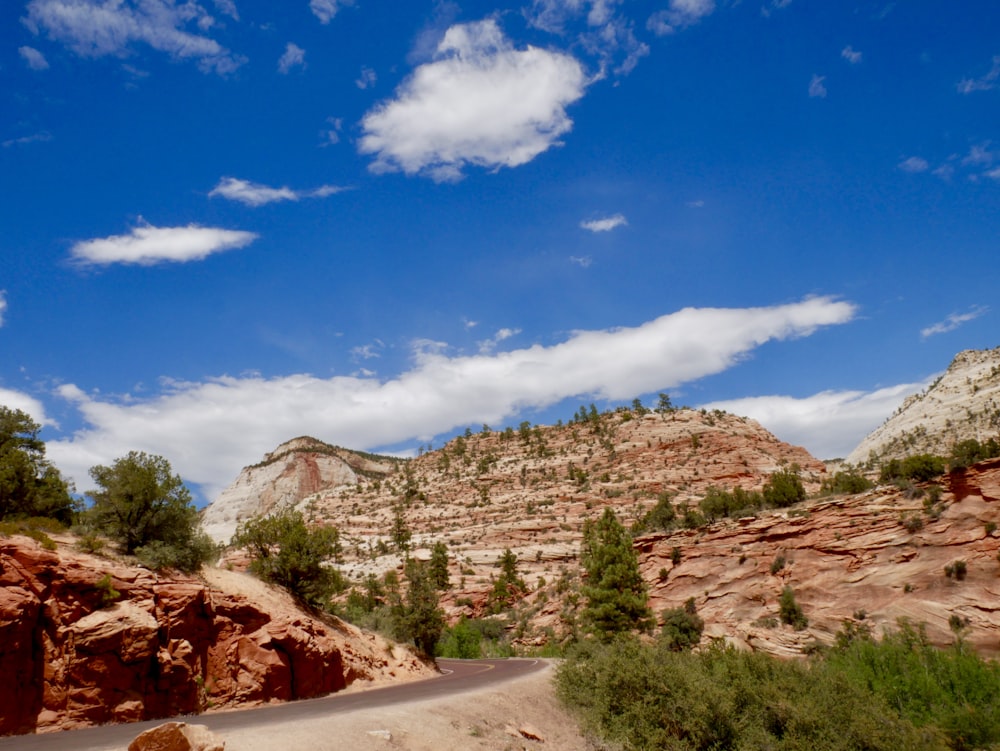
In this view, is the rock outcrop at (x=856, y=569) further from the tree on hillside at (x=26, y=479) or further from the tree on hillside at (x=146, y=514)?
the tree on hillside at (x=26, y=479)

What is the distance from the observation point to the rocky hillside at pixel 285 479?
140m

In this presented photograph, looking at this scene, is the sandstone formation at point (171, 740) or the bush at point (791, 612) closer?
the sandstone formation at point (171, 740)

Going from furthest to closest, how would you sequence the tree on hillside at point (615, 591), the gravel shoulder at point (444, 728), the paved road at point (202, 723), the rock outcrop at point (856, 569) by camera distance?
the tree on hillside at point (615, 591)
the rock outcrop at point (856, 569)
the gravel shoulder at point (444, 728)
the paved road at point (202, 723)

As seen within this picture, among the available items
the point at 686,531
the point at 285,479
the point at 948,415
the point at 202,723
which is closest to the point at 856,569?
the point at 686,531

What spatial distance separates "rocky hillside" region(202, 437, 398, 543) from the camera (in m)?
140

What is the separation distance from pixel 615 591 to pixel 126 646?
99.2 ft

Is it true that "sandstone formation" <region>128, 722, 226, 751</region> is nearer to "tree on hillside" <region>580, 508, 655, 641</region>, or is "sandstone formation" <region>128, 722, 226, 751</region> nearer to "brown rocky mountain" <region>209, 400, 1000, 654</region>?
"tree on hillside" <region>580, 508, 655, 641</region>

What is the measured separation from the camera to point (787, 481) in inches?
1953

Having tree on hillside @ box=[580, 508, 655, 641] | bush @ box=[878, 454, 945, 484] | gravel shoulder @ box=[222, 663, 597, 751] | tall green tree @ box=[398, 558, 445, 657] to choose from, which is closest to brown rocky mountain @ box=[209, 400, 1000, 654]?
bush @ box=[878, 454, 945, 484]

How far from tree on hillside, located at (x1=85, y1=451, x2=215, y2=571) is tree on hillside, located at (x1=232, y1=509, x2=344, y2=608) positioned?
4.49 metres

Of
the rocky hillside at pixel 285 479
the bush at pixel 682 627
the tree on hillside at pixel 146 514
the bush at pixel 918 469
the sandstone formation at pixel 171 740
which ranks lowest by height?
the bush at pixel 682 627

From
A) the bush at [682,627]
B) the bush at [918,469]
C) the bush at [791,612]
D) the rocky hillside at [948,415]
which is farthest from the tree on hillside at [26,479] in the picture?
the rocky hillside at [948,415]

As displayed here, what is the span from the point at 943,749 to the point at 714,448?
73773 mm

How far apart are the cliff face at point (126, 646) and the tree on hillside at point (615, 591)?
22.5 m
